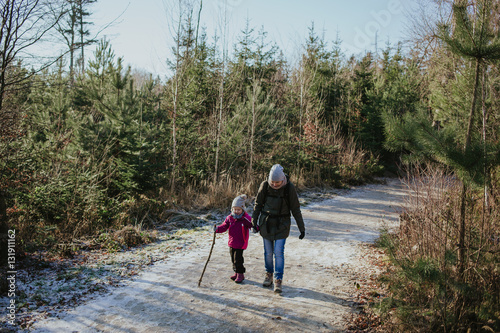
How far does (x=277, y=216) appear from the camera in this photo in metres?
4.57

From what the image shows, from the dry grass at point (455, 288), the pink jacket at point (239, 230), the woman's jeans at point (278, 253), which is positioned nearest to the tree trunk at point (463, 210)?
the dry grass at point (455, 288)

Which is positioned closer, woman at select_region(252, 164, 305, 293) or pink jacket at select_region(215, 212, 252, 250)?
woman at select_region(252, 164, 305, 293)

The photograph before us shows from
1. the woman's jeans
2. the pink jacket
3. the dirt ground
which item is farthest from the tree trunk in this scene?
the pink jacket

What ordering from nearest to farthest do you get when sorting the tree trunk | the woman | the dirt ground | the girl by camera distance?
the tree trunk
the dirt ground
the woman
the girl

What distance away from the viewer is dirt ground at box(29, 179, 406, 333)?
361 cm

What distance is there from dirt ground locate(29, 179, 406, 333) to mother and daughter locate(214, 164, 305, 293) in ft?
1.03

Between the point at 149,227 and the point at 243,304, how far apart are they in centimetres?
458

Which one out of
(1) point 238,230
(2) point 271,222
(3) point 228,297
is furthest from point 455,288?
(1) point 238,230

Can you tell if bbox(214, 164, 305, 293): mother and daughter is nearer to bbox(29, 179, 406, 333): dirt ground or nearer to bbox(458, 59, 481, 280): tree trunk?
bbox(29, 179, 406, 333): dirt ground

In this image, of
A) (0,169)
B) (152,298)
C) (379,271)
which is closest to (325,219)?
(379,271)

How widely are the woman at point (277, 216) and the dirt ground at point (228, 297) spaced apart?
38 cm

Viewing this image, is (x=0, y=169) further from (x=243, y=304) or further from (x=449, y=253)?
(x=449, y=253)

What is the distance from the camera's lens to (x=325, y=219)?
372 inches

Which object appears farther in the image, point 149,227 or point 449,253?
point 149,227
